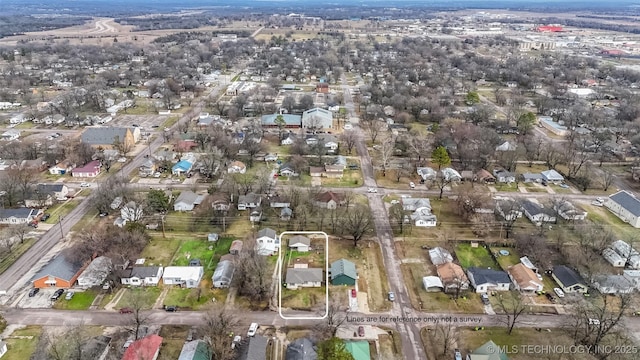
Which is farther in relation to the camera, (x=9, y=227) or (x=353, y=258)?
(x=9, y=227)

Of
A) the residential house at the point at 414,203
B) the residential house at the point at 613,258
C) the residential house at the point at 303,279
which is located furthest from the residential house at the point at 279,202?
the residential house at the point at 613,258

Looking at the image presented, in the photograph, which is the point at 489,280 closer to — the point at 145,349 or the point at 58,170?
the point at 145,349

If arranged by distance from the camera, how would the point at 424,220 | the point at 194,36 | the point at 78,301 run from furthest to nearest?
the point at 194,36, the point at 424,220, the point at 78,301

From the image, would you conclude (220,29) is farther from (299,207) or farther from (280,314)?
(280,314)

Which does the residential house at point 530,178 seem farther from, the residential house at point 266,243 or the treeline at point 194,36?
the treeline at point 194,36

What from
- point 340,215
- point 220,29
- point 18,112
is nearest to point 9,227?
point 340,215

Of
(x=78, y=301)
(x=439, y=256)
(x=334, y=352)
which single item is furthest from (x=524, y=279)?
(x=78, y=301)

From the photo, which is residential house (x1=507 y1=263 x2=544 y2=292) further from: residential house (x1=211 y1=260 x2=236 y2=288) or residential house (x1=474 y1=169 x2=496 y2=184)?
residential house (x1=211 y1=260 x2=236 y2=288)
